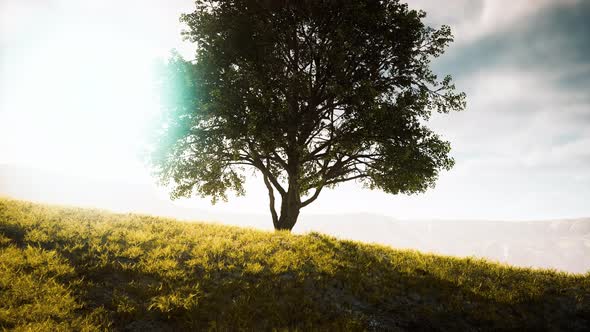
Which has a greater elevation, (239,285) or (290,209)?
(290,209)

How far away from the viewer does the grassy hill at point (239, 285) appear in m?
7.91

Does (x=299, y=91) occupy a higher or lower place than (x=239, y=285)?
higher

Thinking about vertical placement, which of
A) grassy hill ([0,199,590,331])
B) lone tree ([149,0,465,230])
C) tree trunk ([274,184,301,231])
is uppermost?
lone tree ([149,0,465,230])

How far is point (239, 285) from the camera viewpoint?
31.4 feet

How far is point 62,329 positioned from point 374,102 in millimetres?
14904

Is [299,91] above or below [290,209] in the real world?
above

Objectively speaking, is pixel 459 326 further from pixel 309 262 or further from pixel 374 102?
pixel 374 102

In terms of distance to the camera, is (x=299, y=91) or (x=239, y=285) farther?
(x=299, y=91)

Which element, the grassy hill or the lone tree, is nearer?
→ the grassy hill

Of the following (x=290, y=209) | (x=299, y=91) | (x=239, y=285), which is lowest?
(x=239, y=285)

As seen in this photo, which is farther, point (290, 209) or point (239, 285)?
point (290, 209)

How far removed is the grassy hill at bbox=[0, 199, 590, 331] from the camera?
7910mm

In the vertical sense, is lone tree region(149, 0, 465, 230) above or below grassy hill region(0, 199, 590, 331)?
above

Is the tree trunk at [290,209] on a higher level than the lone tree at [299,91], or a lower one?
lower
